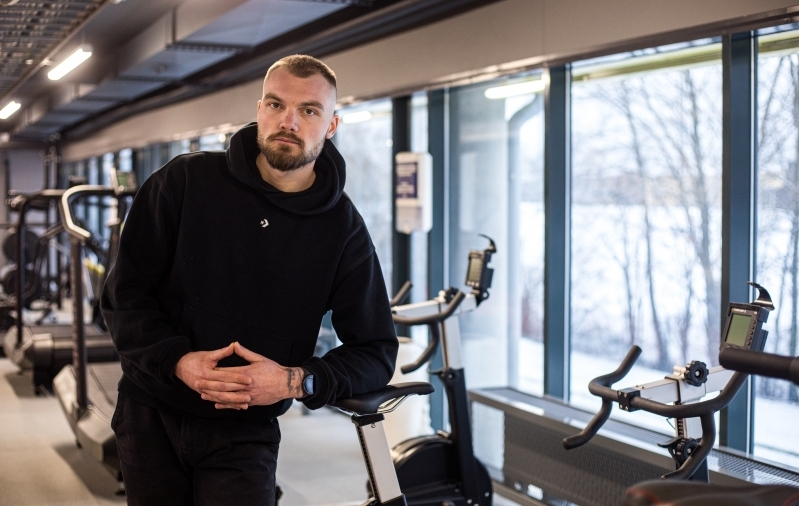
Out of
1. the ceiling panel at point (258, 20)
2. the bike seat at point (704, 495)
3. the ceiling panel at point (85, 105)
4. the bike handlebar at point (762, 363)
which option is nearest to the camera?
the bike seat at point (704, 495)

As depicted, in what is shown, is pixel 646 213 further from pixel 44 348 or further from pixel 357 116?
pixel 44 348

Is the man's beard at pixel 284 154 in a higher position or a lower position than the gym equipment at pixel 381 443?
higher

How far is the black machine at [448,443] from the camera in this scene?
397 cm

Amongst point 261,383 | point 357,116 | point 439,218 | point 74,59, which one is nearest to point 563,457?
point 439,218

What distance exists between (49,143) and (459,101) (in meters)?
12.4

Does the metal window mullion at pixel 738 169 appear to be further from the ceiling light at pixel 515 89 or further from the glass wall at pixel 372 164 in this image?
the glass wall at pixel 372 164

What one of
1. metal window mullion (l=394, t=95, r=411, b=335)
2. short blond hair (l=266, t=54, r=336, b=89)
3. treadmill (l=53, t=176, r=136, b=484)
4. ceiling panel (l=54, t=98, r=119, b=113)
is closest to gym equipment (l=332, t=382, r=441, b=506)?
short blond hair (l=266, t=54, r=336, b=89)

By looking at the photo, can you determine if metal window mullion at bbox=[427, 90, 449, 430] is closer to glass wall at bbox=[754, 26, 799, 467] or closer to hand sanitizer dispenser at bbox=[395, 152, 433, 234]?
hand sanitizer dispenser at bbox=[395, 152, 433, 234]

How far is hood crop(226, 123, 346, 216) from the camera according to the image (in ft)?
7.33

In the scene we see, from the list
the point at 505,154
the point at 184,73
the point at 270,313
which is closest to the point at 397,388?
the point at 270,313

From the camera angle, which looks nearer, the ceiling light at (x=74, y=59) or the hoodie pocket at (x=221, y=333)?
the hoodie pocket at (x=221, y=333)

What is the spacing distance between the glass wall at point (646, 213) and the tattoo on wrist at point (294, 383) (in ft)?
8.32

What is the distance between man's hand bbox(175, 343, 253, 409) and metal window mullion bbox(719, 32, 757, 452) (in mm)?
2353

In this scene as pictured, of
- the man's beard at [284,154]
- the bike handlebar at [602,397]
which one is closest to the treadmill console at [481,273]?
the bike handlebar at [602,397]
